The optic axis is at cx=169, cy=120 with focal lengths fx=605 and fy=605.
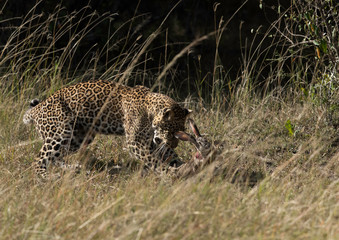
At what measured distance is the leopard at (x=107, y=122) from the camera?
6.62 meters

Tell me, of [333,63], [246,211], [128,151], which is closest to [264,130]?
[333,63]

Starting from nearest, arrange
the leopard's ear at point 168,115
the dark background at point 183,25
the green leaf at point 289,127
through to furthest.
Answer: the leopard's ear at point 168,115
the green leaf at point 289,127
the dark background at point 183,25

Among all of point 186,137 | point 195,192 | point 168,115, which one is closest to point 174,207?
point 195,192

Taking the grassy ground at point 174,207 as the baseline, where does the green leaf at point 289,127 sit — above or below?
below

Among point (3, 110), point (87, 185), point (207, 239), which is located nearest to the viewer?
point (207, 239)

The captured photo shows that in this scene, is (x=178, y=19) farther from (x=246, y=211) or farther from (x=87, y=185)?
(x=246, y=211)

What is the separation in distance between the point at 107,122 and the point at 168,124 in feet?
2.31

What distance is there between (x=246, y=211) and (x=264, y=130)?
312 cm

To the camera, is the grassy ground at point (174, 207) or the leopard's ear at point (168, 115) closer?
the grassy ground at point (174, 207)

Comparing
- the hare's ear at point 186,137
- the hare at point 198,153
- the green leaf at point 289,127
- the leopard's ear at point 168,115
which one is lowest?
the green leaf at point 289,127

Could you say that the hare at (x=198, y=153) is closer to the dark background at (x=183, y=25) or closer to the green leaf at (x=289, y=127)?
the green leaf at (x=289, y=127)

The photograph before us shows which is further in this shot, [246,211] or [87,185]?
[87,185]

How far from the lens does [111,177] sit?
21.3ft

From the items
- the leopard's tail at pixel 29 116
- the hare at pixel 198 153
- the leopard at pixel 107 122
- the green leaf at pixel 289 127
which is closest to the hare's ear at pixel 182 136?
the hare at pixel 198 153
